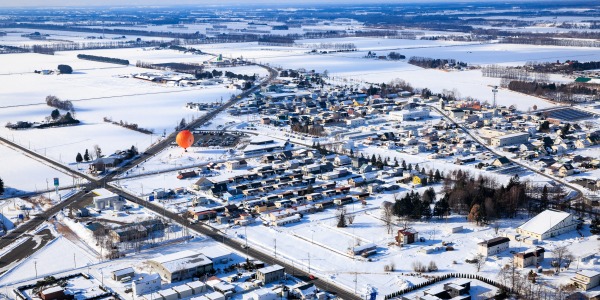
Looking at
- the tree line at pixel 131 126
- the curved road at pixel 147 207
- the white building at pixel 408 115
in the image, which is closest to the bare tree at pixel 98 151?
the curved road at pixel 147 207

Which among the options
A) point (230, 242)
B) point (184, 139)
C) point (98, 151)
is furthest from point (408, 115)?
point (230, 242)

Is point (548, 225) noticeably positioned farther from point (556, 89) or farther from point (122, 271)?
point (556, 89)

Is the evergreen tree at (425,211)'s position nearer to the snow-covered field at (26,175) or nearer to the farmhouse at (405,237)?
the farmhouse at (405,237)

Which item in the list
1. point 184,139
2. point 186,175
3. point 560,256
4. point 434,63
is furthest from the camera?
point 434,63

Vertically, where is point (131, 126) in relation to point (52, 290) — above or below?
above

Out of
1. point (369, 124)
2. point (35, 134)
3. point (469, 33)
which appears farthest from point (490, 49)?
point (35, 134)

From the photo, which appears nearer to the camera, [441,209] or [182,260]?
[182,260]

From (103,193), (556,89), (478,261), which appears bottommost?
(478,261)
